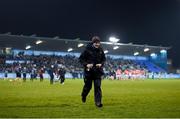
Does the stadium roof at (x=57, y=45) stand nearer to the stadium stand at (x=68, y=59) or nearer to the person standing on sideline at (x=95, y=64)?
the stadium stand at (x=68, y=59)

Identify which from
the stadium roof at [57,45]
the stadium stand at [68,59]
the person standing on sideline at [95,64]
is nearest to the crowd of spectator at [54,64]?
the stadium stand at [68,59]

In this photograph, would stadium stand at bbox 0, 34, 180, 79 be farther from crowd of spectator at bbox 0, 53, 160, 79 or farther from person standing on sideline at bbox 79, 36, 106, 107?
person standing on sideline at bbox 79, 36, 106, 107

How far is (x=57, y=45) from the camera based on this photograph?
9069cm

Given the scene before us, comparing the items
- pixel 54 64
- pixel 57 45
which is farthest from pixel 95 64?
pixel 57 45

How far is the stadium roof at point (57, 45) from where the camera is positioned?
270ft

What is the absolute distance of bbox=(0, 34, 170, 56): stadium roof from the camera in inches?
3236

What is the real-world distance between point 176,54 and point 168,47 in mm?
5921

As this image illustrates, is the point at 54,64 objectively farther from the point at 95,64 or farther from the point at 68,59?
the point at 95,64

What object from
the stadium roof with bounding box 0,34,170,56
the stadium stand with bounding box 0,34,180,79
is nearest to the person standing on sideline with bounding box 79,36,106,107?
the stadium stand with bounding box 0,34,180,79

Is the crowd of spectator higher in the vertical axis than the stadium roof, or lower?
lower

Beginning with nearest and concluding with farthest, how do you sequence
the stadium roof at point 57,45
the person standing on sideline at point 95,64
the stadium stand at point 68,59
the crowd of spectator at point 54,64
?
the person standing on sideline at point 95,64, the crowd of spectator at point 54,64, the stadium stand at point 68,59, the stadium roof at point 57,45

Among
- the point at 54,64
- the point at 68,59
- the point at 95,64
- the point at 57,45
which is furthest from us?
the point at 57,45

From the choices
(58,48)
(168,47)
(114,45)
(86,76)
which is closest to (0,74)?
(58,48)

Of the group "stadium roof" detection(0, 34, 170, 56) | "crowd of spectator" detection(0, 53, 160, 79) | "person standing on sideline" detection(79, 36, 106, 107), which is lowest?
"person standing on sideline" detection(79, 36, 106, 107)
